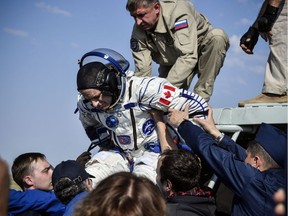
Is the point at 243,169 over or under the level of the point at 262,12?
under

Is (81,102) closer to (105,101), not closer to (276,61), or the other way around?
(105,101)

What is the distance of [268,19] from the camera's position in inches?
174

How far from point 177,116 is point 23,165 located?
46.2 inches

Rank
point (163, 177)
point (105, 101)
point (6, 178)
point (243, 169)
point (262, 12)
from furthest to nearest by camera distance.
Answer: point (262, 12)
point (105, 101)
point (163, 177)
point (243, 169)
point (6, 178)

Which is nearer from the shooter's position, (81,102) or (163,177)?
(163,177)

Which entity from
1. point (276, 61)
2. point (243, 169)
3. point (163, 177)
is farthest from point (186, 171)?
point (276, 61)

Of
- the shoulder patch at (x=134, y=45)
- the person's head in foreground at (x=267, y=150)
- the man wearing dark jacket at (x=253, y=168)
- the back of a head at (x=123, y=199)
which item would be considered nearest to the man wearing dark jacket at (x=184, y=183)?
the man wearing dark jacket at (x=253, y=168)

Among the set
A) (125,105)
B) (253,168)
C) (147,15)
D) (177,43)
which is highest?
(147,15)

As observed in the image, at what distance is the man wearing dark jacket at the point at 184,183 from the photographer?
335cm

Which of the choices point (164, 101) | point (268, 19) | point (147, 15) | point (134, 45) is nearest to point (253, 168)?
point (164, 101)

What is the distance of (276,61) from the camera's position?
443 cm

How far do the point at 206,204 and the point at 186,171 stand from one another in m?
0.24

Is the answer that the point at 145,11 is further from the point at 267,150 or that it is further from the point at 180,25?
the point at 267,150

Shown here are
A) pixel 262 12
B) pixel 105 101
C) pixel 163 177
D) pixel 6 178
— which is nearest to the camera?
pixel 6 178
